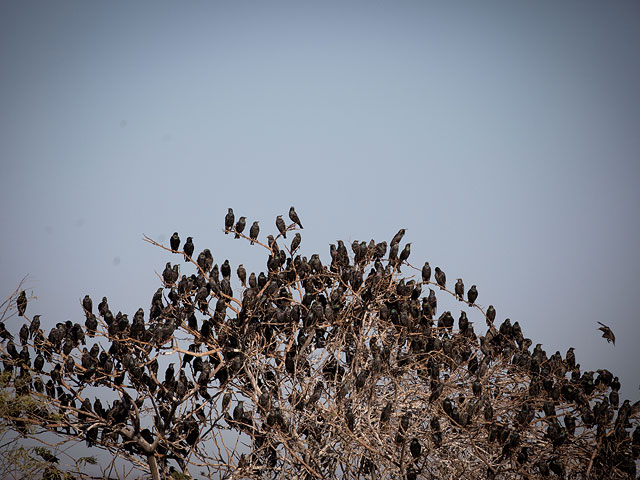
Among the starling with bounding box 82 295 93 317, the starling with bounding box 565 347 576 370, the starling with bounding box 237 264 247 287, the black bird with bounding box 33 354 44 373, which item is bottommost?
the black bird with bounding box 33 354 44 373

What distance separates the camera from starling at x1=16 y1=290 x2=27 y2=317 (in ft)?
31.8

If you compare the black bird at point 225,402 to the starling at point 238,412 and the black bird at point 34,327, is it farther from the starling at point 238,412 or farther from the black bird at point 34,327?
the black bird at point 34,327

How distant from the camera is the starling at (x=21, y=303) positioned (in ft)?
31.8

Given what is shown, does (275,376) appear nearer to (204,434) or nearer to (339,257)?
(204,434)

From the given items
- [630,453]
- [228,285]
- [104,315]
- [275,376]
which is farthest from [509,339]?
[104,315]

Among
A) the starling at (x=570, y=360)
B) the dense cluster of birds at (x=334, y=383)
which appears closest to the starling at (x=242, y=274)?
the dense cluster of birds at (x=334, y=383)

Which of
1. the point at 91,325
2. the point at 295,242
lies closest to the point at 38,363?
the point at 91,325

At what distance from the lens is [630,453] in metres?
8.36

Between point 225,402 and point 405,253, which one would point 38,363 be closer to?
point 225,402

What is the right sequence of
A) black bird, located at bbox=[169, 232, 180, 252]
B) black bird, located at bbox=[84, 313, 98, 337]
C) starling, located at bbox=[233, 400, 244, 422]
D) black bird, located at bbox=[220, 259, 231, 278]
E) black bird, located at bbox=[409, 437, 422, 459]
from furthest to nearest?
black bird, located at bbox=[220, 259, 231, 278] < black bird, located at bbox=[169, 232, 180, 252] < black bird, located at bbox=[84, 313, 98, 337] < starling, located at bbox=[233, 400, 244, 422] < black bird, located at bbox=[409, 437, 422, 459]

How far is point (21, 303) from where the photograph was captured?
9.78m

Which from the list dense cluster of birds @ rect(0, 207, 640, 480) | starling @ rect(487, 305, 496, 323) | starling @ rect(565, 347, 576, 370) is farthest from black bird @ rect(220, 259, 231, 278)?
starling @ rect(565, 347, 576, 370)

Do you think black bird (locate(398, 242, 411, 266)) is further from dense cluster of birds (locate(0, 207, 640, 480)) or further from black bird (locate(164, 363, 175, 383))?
black bird (locate(164, 363, 175, 383))

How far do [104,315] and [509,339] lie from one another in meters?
5.81
